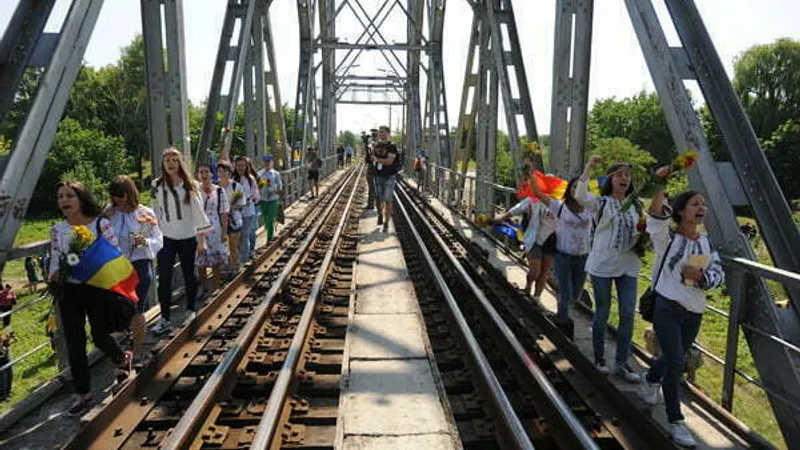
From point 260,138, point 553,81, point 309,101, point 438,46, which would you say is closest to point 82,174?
point 309,101

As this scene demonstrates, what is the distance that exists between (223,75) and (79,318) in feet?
19.0

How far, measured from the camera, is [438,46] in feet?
82.2

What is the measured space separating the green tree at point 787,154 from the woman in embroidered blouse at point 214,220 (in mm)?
48088

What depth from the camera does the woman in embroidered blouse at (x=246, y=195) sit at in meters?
8.30

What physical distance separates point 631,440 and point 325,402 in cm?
211

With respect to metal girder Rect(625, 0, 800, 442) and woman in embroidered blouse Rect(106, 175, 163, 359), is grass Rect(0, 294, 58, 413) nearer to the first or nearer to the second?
woman in embroidered blouse Rect(106, 175, 163, 359)

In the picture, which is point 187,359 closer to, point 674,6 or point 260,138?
point 674,6

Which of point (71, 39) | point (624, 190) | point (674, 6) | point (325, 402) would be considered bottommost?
point (325, 402)

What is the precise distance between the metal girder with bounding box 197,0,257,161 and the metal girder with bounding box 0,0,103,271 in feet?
11.5

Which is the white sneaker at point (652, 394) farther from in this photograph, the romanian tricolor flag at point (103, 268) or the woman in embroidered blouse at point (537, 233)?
the romanian tricolor flag at point (103, 268)

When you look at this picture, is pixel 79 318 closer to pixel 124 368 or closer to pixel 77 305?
pixel 77 305

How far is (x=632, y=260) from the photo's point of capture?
4395 millimetres

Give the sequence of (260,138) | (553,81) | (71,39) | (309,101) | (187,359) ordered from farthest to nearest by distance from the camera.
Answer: (309,101) < (260,138) < (553,81) < (187,359) < (71,39)

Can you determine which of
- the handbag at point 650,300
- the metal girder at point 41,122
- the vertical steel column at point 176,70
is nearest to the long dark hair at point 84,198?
the metal girder at point 41,122
